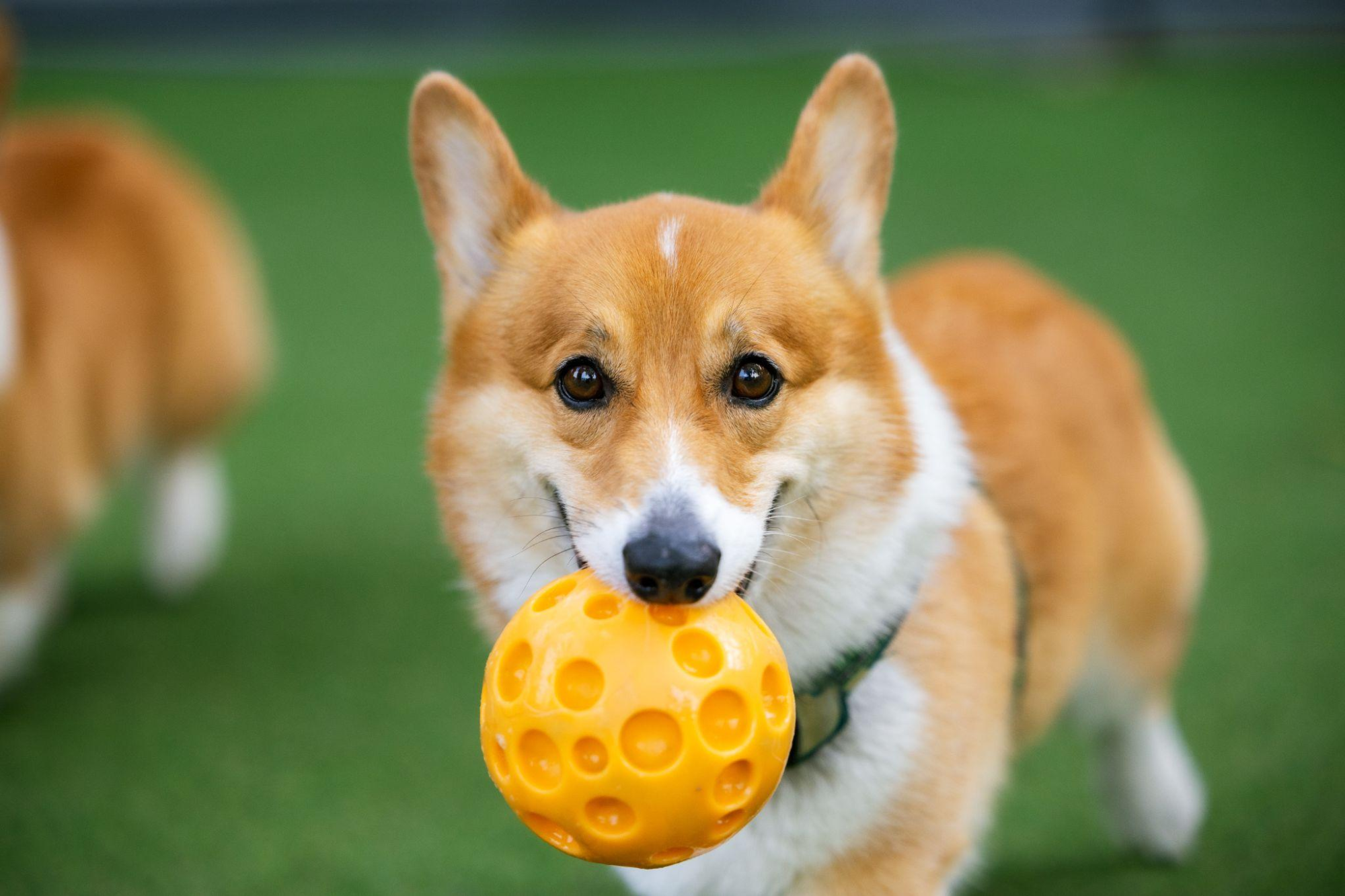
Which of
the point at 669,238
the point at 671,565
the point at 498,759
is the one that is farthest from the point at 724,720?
the point at 669,238

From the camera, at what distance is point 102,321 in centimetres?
376

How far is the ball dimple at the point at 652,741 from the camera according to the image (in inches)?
60.6

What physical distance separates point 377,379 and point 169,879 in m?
3.17

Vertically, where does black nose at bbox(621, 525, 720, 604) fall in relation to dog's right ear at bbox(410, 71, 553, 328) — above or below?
below

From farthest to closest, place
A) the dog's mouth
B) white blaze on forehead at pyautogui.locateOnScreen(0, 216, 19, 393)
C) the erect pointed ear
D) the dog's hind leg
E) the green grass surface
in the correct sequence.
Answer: white blaze on forehead at pyautogui.locateOnScreen(0, 216, 19, 393) < the green grass surface < the dog's hind leg < the erect pointed ear < the dog's mouth

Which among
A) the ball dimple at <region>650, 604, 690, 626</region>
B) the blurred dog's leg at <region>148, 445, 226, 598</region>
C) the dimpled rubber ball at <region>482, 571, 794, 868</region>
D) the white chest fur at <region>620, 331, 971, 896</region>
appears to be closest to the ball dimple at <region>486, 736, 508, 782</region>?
the dimpled rubber ball at <region>482, 571, 794, 868</region>

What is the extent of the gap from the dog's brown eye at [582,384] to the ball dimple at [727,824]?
633 millimetres

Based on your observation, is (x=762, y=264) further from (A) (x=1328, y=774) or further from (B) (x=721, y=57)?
(B) (x=721, y=57)

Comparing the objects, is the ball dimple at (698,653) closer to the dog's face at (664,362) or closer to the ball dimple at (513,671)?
the dog's face at (664,362)

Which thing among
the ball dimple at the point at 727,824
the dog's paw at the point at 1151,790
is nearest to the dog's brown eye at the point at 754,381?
the ball dimple at the point at 727,824

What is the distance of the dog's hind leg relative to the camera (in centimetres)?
264

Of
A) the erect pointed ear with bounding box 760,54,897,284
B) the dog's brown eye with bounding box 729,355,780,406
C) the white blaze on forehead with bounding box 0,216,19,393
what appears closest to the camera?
the dog's brown eye with bounding box 729,355,780,406

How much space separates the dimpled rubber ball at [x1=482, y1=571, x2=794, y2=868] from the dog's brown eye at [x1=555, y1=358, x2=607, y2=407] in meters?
0.35

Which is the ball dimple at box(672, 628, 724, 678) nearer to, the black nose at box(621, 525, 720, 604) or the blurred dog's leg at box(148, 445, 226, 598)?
the black nose at box(621, 525, 720, 604)
